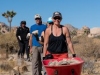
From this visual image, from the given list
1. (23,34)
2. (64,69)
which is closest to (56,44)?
(64,69)

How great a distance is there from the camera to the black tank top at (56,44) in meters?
6.58

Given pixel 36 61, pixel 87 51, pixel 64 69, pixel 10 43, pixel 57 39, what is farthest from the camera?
pixel 10 43

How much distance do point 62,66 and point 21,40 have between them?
343 inches

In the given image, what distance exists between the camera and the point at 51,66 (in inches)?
220

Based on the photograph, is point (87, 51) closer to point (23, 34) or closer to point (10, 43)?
point (10, 43)

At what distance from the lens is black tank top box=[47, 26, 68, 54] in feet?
21.6

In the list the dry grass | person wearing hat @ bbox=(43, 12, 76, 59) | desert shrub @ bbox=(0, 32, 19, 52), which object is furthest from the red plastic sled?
desert shrub @ bbox=(0, 32, 19, 52)

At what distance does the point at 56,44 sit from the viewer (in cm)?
661

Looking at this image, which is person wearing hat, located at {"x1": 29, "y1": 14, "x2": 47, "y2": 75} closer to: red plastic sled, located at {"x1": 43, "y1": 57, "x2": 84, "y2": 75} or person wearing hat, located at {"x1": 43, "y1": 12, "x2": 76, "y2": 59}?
person wearing hat, located at {"x1": 43, "y1": 12, "x2": 76, "y2": 59}

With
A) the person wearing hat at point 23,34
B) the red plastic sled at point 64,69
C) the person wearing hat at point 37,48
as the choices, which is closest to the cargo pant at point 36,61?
the person wearing hat at point 37,48

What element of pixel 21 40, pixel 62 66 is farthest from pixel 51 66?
pixel 21 40

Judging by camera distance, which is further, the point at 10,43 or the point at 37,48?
the point at 10,43

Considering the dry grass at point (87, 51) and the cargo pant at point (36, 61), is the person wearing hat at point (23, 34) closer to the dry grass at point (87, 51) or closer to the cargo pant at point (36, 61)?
the dry grass at point (87, 51)

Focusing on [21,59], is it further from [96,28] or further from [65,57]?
[96,28]
